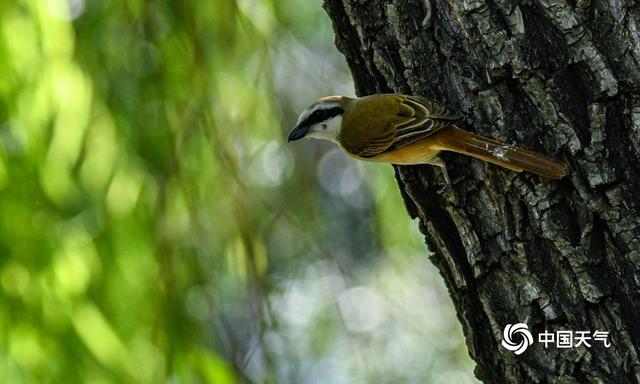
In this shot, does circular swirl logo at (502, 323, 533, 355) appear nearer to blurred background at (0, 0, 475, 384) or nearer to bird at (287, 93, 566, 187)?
bird at (287, 93, 566, 187)

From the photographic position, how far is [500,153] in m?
2.07

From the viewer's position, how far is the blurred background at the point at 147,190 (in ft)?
8.41

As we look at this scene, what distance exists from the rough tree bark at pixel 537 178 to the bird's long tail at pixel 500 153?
0.03 m

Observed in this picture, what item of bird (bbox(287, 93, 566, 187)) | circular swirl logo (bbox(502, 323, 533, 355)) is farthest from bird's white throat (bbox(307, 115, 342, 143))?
circular swirl logo (bbox(502, 323, 533, 355))

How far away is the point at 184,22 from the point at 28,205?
671mm

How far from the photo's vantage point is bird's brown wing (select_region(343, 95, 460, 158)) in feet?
7.37

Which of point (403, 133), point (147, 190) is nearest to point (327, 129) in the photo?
point (403, 133)

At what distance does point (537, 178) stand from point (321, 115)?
1042 mm

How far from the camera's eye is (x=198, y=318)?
2791 millimetres

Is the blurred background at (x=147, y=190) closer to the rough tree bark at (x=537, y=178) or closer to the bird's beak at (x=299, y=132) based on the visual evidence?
the bird's beak at (x=299, y=132)

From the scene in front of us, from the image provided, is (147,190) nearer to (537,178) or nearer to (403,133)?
(403,133)

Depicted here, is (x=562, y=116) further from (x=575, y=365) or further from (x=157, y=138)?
(x=157, y=138)

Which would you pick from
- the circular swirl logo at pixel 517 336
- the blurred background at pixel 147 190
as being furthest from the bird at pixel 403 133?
the circular swirl logo at pixel 517 336

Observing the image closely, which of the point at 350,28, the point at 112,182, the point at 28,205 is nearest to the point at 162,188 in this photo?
the point at 112,182
